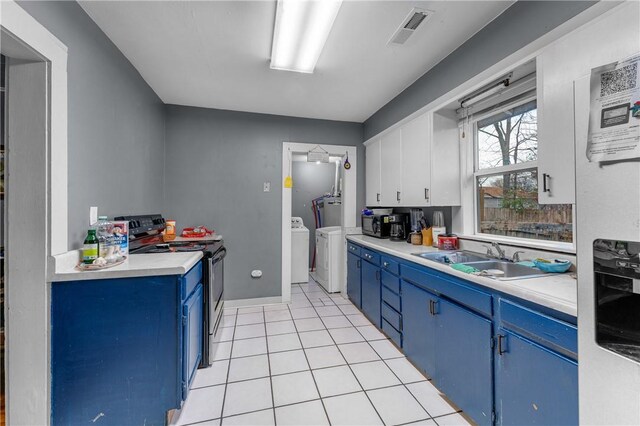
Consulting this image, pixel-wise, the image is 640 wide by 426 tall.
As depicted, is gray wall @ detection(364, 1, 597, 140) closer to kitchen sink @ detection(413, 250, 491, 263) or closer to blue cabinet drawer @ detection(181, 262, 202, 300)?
kitchen sink @ detection(413, 250, 491, 263)

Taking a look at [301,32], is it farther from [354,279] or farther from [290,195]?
[354,279]

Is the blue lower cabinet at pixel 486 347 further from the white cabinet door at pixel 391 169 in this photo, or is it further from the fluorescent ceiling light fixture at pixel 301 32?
the fluorescent ceiling light fixture at pixel 301 32

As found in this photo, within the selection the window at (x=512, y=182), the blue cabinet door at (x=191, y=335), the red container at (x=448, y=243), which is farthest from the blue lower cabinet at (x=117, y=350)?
the window at (x=512, y=182)

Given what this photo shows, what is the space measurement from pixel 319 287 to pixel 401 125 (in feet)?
9.04

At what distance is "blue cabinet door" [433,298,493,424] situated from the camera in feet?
4.70

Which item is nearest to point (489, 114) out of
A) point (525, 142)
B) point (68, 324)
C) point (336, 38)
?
point (525, 142)

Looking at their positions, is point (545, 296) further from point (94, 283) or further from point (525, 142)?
point (94, 283)

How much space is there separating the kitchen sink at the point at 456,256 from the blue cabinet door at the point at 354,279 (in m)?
1.09

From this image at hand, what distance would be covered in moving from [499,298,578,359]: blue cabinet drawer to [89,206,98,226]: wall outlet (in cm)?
248

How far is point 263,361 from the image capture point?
2234 millimetres

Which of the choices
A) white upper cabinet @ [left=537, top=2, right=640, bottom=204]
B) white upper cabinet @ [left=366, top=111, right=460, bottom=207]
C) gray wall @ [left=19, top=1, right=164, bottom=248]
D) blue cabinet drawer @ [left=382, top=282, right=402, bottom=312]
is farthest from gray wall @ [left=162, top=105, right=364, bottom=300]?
white upper cabinet @ [left=537, top=2, right=640, bottom=204]

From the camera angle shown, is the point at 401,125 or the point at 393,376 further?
the point at 401,125

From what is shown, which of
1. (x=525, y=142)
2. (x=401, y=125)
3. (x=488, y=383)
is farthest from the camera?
(x=401, y=125)

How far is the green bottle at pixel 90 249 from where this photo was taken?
4.98 feet
